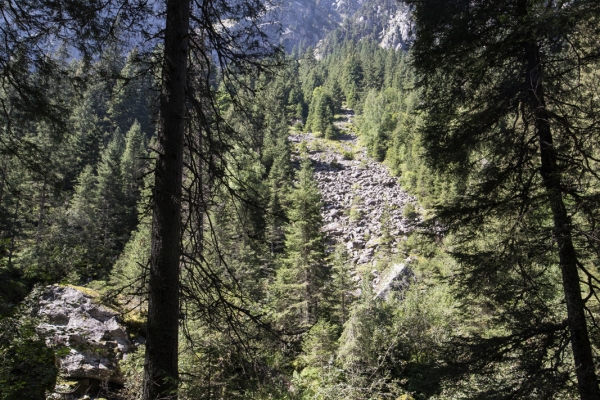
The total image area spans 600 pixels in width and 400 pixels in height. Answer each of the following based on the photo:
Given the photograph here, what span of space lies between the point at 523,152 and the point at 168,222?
13.9 ft

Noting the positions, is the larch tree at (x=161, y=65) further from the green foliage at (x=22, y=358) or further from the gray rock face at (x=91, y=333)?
the gray rock face at (x=91, y=333)

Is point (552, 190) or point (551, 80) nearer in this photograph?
point (552, 190)

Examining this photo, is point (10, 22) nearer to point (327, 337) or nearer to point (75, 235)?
point (327, 337)

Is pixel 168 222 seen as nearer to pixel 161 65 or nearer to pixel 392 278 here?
pixel 161 65

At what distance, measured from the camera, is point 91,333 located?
34.8ft

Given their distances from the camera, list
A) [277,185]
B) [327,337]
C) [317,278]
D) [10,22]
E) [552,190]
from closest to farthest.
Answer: [552,190], [10,22], [327,337], [317,278], [277,185]

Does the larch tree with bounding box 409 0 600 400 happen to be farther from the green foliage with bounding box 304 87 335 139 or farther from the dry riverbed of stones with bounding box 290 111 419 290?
the green foliage with bounding box 304 87 335 139

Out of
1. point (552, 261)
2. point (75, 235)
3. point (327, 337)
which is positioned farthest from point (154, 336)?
point (75, 235)

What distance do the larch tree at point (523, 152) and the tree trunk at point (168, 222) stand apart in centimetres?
336

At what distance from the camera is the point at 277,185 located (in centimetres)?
3219

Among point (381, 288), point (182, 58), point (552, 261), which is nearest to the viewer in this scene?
point (182, 58)

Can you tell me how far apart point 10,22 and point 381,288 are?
22.5 m

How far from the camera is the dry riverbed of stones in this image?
32312 millimetres

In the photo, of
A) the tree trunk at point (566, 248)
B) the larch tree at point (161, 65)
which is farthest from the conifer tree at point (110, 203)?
the tree trunk at point (566, 248)
